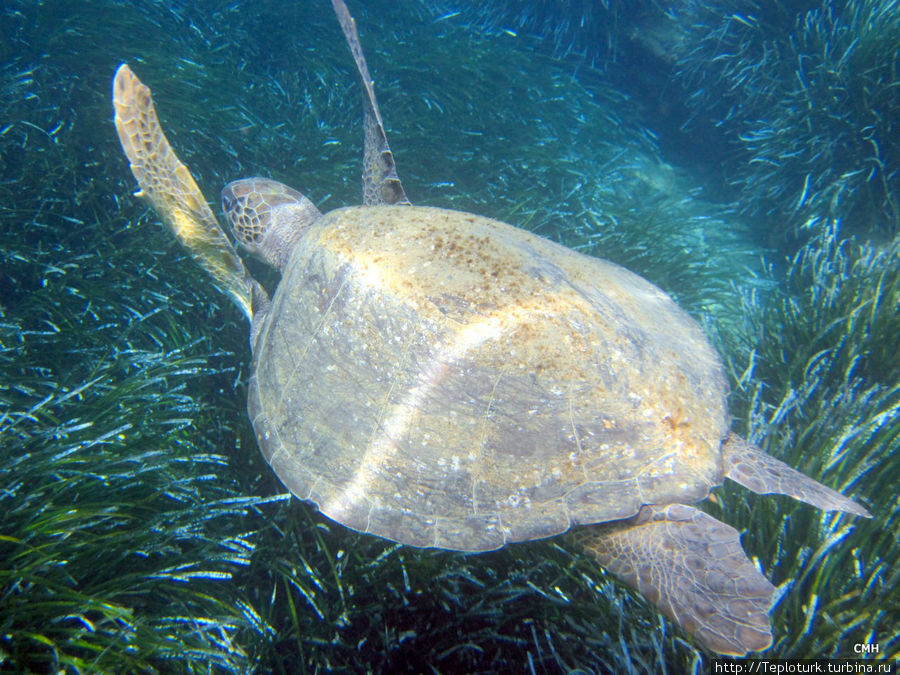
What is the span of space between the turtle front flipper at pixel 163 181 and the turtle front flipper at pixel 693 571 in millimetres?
3193

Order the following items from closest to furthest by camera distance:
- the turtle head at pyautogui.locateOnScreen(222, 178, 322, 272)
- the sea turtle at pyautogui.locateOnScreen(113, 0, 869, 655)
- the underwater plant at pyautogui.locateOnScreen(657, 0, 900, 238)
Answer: the sea turtle at pyautogui.locateOnScreen(113, 0, 869, 655)
the turtle head at pyautogui.locateOnScreen(222, 178, 322, 272)
the underwater plant at pyautogui.locateOnScreen(657, 0, 900, 238)

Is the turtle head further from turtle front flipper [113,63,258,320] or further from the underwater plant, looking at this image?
the underwater plant

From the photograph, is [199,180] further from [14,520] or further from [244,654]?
[244,654]

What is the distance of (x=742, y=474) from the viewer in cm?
215

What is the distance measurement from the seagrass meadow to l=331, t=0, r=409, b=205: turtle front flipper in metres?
1.06

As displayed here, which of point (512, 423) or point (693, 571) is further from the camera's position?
point (512, 423)

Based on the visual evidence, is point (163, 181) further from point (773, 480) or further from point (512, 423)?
point (773, 480)

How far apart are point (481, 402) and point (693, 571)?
130 centimetres

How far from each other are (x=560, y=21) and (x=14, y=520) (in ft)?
42.2

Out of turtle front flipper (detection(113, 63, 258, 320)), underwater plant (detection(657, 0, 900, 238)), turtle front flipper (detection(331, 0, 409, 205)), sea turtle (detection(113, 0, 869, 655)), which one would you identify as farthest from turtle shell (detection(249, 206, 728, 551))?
A: underwater plant (detection(657, 0, 900, 238))

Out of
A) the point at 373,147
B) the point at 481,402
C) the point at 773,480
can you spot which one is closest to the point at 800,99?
the point at 373,147

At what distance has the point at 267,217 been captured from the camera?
3.64 metres

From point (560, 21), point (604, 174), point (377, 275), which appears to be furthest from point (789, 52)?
point (377, 275)

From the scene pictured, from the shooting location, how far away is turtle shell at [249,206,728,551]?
203 centimetres
